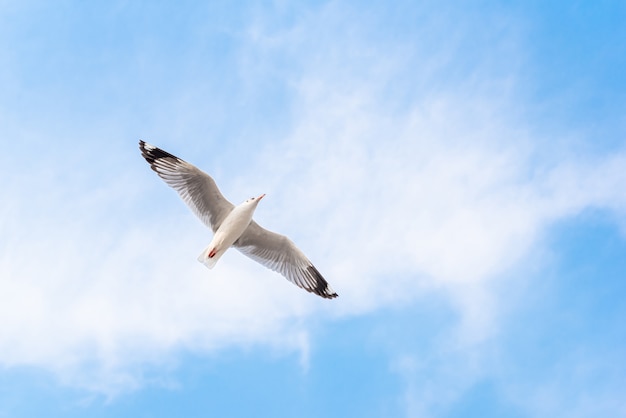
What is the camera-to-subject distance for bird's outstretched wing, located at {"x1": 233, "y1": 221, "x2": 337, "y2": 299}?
17.6 m

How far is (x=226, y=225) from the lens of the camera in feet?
55.3

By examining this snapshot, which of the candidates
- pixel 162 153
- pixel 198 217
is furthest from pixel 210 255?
pixel 162 153

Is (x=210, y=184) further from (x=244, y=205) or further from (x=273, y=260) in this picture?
(x=273, y=260)

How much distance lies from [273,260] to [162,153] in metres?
3.05

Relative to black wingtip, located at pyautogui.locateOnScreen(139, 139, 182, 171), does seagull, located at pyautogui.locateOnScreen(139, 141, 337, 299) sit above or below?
below

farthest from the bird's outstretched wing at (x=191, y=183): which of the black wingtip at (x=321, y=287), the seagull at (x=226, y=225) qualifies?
the black wingtip at (x=321, y=287)

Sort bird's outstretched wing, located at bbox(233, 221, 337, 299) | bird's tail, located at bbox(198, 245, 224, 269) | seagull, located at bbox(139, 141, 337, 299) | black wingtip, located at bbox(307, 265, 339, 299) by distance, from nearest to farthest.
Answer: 1. bird's tail, located at bbox(198, 245, 224, 269)
2. seagull, located at bbox(139, 141, 337, 299)
3. bird's outstretched wing, located at bbox(233, 221, 337, 299)
4. black wingtip, located at bbox(307, 265, 339, 299)

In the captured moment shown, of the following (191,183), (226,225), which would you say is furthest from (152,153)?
(226,225)

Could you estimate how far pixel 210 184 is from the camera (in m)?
16.9

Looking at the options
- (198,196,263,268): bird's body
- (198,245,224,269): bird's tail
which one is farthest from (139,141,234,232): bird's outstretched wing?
(198,245,224,269): bird's tail

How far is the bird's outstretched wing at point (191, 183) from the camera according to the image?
55.4 feet

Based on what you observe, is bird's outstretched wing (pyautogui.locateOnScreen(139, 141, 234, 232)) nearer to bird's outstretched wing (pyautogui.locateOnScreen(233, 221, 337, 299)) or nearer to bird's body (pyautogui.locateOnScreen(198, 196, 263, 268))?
bird's body (pyautogui.locateOnScreen(198, 196, 263, 268))

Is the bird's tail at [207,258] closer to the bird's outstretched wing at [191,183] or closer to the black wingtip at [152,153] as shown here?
the bird's outstretched wing at [191,183]

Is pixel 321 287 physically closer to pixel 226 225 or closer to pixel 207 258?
pixel 226 225
